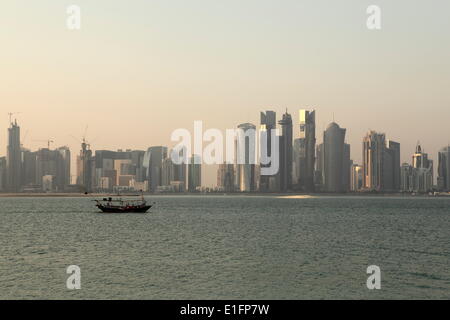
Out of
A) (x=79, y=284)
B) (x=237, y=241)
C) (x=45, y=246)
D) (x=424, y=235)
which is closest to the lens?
(x=79, y=284)

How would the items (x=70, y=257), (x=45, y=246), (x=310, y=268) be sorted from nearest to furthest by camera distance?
(x=310, y=268) → (x=70, y=257) → (x=45, y=246)

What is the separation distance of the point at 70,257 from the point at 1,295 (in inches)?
1033

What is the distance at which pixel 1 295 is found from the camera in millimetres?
47406

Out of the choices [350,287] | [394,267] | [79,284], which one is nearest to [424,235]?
[394,267]

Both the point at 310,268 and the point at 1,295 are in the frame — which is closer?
the point at 1,295

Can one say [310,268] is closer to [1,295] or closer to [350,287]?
[350,287]

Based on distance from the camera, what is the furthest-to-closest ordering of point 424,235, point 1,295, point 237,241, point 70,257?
point 424,235 → point 237,241 → point 70,257 → point 1,295
